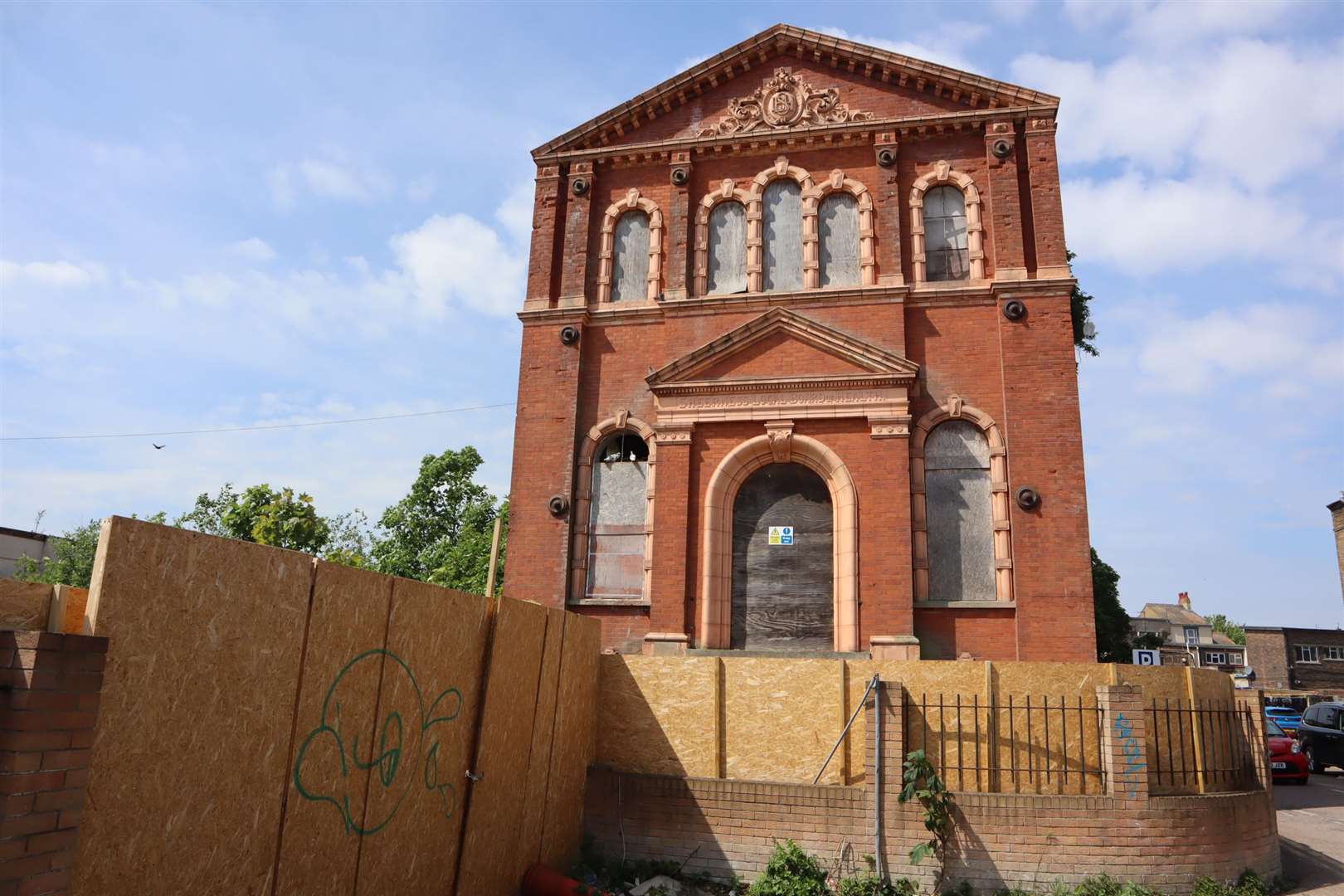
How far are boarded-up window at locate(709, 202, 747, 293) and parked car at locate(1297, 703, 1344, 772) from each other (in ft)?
61.9

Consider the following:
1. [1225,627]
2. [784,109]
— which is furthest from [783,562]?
[1225,627]

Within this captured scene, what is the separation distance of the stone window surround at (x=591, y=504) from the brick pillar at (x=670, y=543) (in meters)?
0.23

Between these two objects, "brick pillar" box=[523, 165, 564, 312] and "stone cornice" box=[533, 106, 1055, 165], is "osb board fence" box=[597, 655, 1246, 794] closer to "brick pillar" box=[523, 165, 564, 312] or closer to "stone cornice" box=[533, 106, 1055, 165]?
"brick pillar" box=[523, 165, 564, 312]

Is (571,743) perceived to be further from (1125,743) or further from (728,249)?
(728,249)

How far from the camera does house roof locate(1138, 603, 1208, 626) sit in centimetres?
9700

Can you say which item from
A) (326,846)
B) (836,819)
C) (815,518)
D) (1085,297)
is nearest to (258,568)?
(326,846)

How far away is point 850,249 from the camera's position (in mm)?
17625

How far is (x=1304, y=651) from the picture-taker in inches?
2293

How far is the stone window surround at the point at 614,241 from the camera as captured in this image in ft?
60.2

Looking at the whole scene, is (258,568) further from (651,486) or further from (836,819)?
(651,486)

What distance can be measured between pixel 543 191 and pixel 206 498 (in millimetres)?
41037

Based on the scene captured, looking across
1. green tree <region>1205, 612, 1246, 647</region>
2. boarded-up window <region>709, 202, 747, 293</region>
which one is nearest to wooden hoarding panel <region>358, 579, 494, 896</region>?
boarded-up window <region>709, 202, 747, 293</region>

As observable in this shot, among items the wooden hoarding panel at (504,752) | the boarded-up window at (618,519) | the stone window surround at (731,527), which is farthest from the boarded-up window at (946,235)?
the wooden hoarding panel at (504,752)

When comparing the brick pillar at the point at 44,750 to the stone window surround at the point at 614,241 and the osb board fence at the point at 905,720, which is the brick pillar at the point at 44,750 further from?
the stone window surround at the point at 614,241
